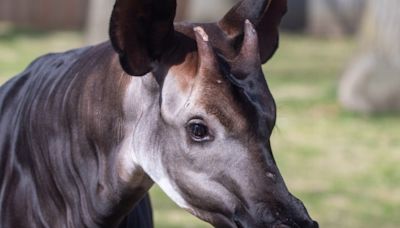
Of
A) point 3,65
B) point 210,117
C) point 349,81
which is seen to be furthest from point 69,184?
point 3,65

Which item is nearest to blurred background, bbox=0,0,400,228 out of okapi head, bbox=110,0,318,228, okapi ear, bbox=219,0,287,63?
okapi ear, bbox=219,0,287,63

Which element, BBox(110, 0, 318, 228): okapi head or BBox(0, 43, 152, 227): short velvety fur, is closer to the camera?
BBox(110, 0, 318, 228): okapi head

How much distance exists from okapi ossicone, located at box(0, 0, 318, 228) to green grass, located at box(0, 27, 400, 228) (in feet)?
12.5

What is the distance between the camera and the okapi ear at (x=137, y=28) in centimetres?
368

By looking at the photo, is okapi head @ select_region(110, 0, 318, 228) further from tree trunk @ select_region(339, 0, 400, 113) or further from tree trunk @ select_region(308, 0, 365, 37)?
tree trunk @ select_region(308, 0, 365, 37)

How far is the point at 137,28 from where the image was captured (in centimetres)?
370

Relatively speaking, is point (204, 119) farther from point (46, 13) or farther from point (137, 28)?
point (46, 13)

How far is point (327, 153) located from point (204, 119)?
7.73 meters

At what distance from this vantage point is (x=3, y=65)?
1659cm

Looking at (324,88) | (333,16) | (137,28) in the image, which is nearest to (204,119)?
(137,28)

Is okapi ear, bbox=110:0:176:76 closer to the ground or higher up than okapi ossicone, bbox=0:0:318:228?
higher up

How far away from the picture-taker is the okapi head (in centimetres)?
352

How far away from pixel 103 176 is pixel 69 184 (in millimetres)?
169

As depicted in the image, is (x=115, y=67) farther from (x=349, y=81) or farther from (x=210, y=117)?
(x=349, y=81)
